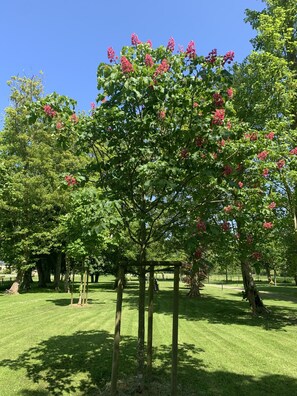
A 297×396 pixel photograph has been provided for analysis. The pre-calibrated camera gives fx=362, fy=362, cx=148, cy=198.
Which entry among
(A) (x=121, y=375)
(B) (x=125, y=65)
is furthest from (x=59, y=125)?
(A) (x=121, y=375)

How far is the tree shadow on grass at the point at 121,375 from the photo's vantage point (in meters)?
6.37

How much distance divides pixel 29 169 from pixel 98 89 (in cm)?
2748

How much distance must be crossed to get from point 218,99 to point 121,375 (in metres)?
5.45

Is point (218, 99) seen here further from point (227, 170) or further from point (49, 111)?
point (49, 111)

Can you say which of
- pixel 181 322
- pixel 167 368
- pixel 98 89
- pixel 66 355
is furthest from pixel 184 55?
pixel 181 322

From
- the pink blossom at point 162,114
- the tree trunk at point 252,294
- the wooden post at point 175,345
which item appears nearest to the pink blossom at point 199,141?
the pink blossom at point 162,114

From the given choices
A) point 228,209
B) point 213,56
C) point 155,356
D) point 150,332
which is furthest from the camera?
point 155,356

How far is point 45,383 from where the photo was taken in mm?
6672

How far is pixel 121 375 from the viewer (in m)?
7.06

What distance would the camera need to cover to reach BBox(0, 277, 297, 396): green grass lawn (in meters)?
6.65

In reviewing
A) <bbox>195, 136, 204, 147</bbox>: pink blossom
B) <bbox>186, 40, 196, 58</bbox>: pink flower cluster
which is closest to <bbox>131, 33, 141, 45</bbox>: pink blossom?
<bbox>186, 40, 196, 58</bbox>: pink flower cluster

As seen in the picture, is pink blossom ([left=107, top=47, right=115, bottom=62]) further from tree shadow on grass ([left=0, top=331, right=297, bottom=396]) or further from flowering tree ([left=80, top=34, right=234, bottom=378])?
tree shadow on grass ([left=0, top=331, right=297, bottom=396])

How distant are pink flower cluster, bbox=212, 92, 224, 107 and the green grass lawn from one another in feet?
15.7

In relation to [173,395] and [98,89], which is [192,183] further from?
[173,395]
